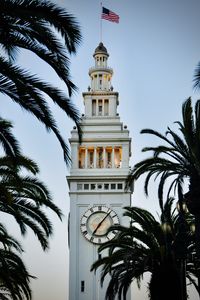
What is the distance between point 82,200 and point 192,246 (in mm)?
28399

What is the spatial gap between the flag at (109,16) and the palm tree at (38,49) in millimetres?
39147

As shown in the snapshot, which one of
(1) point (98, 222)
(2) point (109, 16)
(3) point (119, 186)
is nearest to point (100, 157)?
(3) point (119, 186)

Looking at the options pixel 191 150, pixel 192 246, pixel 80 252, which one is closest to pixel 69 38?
pixel 191 150

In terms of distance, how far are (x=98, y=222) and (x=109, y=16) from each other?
1859 cm

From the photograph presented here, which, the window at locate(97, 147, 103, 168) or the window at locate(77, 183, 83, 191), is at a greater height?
the window at locate(97, 147, 103, 168)

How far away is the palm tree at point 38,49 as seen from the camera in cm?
1788

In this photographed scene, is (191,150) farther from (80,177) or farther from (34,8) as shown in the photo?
(80,177)

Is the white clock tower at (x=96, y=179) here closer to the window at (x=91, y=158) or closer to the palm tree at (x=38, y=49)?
the window at (x=91, y=158)

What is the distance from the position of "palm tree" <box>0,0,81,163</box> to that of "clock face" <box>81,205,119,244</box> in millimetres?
42359

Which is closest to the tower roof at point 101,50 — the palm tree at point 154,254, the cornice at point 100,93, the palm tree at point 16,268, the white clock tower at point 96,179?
the white clock tower at point 96,179

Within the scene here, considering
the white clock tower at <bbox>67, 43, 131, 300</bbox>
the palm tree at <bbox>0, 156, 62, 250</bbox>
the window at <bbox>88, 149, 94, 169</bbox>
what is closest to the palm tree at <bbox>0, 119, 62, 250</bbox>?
the palm tree at <bbox>0, 156, 62, 250</bbox>

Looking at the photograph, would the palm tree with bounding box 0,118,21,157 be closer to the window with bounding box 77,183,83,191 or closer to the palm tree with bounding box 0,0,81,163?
the palm tree with bounding box 0,0,81,163

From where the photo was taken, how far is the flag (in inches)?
2281

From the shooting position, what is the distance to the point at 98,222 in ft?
203
